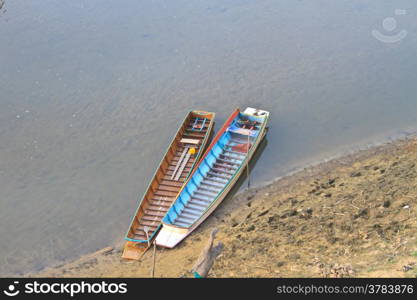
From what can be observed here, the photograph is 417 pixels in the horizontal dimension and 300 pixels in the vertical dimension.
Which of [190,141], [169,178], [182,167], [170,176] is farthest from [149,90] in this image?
[169,178]

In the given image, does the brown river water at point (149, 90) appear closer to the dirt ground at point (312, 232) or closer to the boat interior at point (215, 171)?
the boat interior at point (215, 171)

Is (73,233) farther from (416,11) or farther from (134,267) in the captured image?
(416,11)

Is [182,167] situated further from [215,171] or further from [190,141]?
[190,141]

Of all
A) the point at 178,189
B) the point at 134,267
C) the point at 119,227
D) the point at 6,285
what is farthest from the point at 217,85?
the point at 6,285

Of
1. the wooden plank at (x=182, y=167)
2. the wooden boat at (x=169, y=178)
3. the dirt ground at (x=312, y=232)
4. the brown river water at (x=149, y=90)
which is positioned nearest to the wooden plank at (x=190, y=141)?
the wooden boat at (x=169, y=178)

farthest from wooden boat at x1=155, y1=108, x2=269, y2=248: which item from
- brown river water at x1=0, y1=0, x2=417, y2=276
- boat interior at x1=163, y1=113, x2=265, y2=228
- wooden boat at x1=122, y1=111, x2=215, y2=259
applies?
brown river water at x1=0, y1=0, x2=417, y2=276
